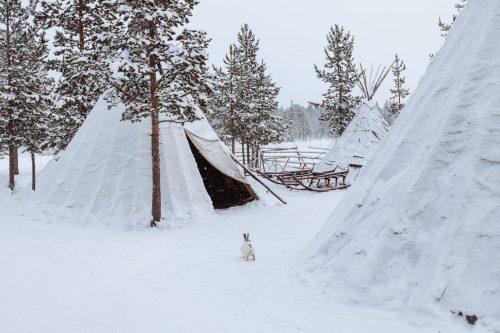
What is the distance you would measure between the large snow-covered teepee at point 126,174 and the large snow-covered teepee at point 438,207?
593 centimetres

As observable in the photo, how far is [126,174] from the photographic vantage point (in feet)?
38.3

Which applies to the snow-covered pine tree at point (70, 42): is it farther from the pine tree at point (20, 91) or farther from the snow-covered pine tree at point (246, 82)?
the snow-covered pine tree at point (246, 82)

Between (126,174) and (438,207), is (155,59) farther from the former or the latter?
(438,207)

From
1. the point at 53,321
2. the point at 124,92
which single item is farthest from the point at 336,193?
the point at 53,321

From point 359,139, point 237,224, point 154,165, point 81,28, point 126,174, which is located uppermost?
point 81,28

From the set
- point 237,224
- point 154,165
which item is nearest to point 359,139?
point 237,224

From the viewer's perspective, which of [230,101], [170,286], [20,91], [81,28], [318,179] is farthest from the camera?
[230,101]

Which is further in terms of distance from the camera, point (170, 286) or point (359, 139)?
point (359, 139)

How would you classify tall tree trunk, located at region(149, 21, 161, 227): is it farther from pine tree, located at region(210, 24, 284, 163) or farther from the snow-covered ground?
pine tree, located at region(210, 24, 284, 163)

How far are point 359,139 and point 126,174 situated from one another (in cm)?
1375

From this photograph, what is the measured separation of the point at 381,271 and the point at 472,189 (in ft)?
5.29

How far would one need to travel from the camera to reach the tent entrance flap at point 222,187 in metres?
13.7

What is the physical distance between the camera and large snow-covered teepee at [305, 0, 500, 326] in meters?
4.22

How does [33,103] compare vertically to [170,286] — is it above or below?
above
